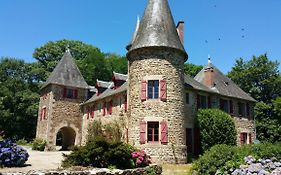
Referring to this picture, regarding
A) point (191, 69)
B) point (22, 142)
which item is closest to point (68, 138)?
point (22, 142)

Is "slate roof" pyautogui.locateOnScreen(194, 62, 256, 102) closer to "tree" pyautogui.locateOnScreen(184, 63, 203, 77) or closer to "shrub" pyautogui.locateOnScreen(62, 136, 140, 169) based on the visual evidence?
"shrub" pyautogui.locateOnScreen(62, 136, 140, 169)

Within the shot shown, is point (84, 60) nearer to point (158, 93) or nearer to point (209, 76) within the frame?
point (209, 76)

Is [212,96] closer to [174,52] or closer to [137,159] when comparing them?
[174,52]

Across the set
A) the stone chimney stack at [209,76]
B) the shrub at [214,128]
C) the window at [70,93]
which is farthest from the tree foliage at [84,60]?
the shrub at [214,128]

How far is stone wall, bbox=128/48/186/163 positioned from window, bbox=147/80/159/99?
1.03ft

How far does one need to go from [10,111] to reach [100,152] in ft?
96.2

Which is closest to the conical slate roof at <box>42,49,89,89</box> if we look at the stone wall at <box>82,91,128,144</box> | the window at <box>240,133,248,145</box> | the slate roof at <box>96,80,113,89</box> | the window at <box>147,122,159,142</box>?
the slate roof at <box>96,80,113,89</box>

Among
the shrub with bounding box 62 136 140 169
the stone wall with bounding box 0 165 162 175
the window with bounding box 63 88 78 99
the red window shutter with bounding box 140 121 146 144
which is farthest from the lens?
the window with bounding box 63 88 78 99

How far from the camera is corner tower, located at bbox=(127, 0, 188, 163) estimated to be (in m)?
17.2

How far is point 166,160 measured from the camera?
1688cm

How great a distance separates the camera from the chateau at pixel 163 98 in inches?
685

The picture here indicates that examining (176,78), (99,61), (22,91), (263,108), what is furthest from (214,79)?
(22,91)

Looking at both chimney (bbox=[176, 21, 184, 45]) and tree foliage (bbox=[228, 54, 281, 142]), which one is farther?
tree foliage (bbox=[228, 54, 281, 142])

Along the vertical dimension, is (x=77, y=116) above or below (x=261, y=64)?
below
